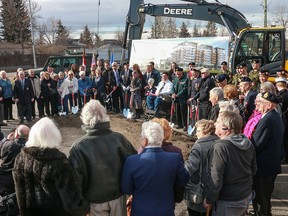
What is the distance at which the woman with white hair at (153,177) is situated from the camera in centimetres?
327

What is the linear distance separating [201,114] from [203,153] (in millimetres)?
5843

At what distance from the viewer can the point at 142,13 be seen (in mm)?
16844

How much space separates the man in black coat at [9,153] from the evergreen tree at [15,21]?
2150 inches

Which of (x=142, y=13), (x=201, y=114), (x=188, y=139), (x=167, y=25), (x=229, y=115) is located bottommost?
(x=188, y=139)

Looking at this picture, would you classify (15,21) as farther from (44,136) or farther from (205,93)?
(44,136)

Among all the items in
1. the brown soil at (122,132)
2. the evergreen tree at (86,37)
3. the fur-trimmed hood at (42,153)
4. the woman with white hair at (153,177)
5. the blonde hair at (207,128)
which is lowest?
the brown soil at (122,132)

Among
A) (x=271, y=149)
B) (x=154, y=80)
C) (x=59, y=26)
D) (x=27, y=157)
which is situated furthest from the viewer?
(x=59, y=26)

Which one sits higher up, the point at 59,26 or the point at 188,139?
the point at 59,26

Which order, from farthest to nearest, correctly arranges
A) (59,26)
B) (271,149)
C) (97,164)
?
(59,26) < (271,149) < (97,164)

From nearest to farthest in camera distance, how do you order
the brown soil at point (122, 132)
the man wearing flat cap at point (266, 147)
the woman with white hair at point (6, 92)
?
the man wearing flat cap at point (266, 147) → the brown soil at point (122, 132) → the woman with white hair at point (6, 92)

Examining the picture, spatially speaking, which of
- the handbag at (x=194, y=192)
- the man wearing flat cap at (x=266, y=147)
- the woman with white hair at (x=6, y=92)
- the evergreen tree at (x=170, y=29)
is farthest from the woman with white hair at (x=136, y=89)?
the evergreen tree at (x=170, y=29)

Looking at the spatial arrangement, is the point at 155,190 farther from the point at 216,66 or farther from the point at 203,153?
the point at 216,66

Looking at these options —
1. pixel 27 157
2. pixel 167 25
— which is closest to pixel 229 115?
pixel 27 157

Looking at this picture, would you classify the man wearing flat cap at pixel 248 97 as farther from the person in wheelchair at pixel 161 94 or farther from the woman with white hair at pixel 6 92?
the woman with white hair at pixel 6 92
